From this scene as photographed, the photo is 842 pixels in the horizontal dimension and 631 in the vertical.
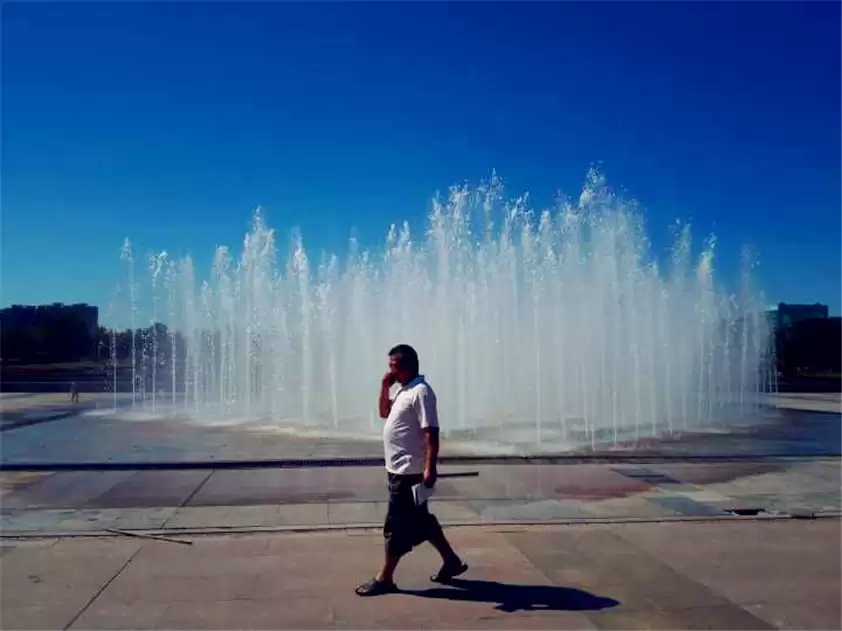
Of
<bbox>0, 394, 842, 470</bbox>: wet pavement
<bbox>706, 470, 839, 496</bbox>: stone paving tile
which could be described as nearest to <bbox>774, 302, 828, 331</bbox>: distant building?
<bbox>0, 394, 842, 470</bbox>: wet pavement

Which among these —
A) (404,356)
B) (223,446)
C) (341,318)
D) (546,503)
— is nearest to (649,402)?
(341,318)

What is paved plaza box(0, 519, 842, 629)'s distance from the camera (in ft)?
15.6

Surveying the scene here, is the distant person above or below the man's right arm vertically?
below

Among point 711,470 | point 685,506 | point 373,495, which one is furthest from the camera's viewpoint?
point 711,470

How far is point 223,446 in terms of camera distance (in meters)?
13.3

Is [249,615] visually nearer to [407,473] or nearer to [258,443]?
[407,473]

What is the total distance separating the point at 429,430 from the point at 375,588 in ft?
3.42

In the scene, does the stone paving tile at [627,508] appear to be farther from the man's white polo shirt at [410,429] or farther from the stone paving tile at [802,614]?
the man's white polo shirt at [410,429]

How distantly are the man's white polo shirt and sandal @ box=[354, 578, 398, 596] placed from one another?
A: 27.3 inches

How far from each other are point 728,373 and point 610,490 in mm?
24573

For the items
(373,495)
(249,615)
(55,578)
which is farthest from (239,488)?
(249,615)

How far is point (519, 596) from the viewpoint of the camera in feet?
16.9

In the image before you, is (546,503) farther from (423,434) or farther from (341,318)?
(341,318)

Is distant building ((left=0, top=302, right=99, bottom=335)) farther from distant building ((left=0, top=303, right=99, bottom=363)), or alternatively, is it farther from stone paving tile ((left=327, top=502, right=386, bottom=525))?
stone paving tile ((left=327, top=502, right=386, bottom=525))
